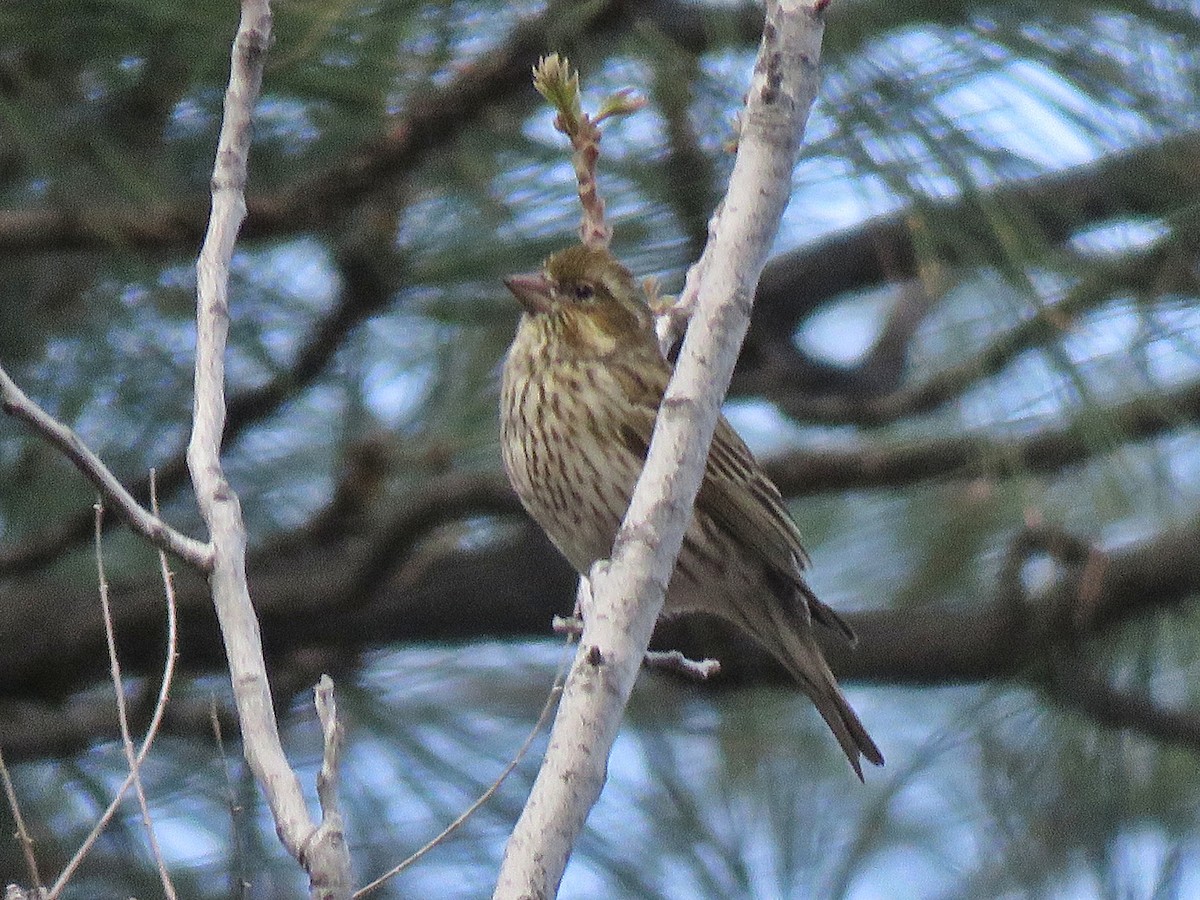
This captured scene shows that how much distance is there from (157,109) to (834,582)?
2014mm

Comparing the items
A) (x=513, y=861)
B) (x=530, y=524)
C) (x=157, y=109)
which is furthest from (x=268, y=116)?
(x=513, y=861)

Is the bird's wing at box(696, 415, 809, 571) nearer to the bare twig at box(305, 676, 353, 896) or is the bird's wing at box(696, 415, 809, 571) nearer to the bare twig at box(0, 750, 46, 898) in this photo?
the bare twig at box(0, 750, 46, 898)

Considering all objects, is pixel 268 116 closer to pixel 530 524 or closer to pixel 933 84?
pixel 530 524

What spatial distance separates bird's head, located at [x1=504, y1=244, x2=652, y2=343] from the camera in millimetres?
3590

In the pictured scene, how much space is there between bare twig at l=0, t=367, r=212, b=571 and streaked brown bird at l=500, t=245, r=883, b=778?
55.8 inches

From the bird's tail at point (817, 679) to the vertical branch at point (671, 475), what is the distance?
1.20 m

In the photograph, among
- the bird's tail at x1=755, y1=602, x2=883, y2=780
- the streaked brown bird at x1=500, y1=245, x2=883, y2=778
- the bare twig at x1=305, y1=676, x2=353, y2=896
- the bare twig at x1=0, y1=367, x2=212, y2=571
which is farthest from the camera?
the streaked brown bird at x1=500, y1=245, x2=883, y2=778

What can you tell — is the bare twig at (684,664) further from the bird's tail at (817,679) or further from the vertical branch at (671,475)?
the bird's tail at (817,679)

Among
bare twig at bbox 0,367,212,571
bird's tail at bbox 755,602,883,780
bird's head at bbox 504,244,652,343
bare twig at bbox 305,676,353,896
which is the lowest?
bird's tail at bbox 755,602,883,780

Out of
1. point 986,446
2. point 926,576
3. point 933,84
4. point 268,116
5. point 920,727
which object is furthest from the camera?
point 920,727

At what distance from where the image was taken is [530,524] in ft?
13.3

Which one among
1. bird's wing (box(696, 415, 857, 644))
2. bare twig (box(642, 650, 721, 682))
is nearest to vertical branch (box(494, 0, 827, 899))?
bare twig (box(642, 650, 721, 682))

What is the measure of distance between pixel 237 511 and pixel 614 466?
1.59 metres

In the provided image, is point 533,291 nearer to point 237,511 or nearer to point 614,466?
point 614,466
